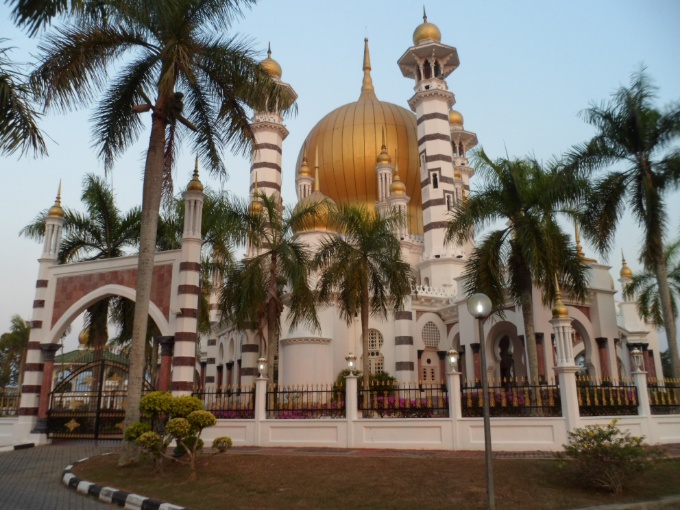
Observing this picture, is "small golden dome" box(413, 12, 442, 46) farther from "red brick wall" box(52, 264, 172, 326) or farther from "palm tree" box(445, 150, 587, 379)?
"red brick wall" box(52, 264, 172, 326)

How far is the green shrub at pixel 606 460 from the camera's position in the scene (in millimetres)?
9805

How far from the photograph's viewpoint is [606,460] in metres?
9.87

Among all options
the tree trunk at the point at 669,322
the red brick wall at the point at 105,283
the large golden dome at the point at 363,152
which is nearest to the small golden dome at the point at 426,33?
the large golden dome at the point at 363,152

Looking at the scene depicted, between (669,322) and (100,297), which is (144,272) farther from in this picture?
(669,322)

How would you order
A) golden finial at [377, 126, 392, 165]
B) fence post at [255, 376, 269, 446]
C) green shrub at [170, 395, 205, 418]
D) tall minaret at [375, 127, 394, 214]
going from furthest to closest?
1. golden finial at [377, 126, 392, 165]
2. tall minaret at [375, 127, 394, 214]
3. fence post at [255, 376, 269, 446]
4. green shrub at [170, 395, 205, 418]

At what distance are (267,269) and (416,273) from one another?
52.9 feet

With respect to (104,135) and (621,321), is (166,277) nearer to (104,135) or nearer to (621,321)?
(104,135)

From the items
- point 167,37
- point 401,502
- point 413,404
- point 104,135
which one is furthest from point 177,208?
point 401,502

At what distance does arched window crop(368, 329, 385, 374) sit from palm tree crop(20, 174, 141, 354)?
44.0ft

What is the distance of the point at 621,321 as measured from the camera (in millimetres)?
31156

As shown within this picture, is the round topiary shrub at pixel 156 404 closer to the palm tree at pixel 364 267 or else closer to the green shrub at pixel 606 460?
the green shrub at pixel 606 460

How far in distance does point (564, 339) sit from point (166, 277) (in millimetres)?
10813

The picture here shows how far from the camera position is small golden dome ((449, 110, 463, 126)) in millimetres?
47062

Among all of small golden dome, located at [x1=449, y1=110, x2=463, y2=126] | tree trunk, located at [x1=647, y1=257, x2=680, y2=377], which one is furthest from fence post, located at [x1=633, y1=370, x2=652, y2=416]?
small golden dome, located at [x1=449, y1=110, x2=463, y2=126]
